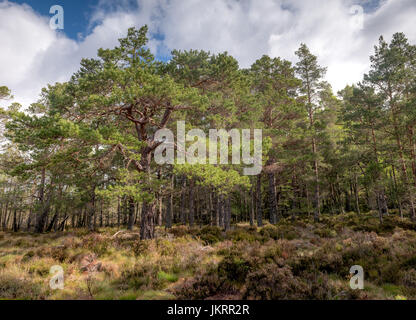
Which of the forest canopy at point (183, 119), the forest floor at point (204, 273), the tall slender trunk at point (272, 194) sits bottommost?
the forest floor at point (204, 273)

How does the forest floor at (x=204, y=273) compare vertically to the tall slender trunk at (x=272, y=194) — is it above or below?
below

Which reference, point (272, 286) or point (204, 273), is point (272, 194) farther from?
point (272, 286)

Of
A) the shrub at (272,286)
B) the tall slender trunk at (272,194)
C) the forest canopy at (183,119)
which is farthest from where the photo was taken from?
the tall slender trunk at (272,194)

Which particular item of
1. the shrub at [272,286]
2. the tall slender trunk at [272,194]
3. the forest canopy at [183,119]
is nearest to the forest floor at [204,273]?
the shrub at [272,286]

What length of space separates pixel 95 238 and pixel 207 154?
7.67m

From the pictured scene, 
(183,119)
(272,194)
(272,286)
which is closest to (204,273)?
(272,286)

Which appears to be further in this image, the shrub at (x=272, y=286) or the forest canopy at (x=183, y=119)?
the forest canopy at (x=183, y=119)

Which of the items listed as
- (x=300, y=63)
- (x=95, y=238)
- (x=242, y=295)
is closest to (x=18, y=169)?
(x=95, y=238)

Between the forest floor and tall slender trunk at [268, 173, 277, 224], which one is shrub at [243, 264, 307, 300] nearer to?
the forest floor

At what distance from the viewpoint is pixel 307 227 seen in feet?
52.1

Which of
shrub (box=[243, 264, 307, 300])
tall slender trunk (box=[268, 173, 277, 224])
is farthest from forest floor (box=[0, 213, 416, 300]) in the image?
tall slender trunk (box=[268, 173, 277, 224])

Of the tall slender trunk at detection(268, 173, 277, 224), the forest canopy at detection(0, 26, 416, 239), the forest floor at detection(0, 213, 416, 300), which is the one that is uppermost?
the forest canopy at detection(0, 26, 416, 239)

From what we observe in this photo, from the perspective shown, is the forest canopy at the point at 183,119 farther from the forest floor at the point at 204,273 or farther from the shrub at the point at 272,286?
the shrub at the point at 272,286

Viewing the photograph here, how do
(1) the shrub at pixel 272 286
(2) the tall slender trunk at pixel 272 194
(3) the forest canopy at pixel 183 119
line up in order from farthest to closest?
(2) the tall slender trunk at pixel 272 194
(3) the forest canopy at pixel 183 119
(1) the shrub at pixel 272 286
